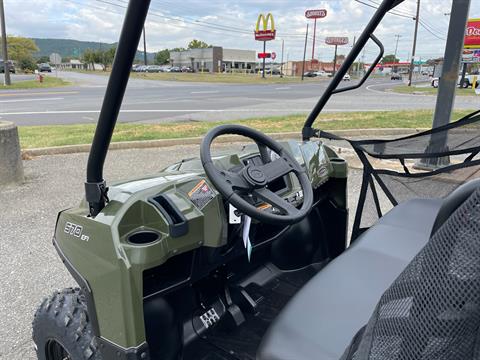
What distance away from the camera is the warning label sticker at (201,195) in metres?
1.54

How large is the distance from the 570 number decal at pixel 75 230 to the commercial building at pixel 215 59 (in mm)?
81040

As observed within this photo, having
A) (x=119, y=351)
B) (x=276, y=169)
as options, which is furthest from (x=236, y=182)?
(x=119, y=351)

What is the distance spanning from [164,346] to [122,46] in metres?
1.20

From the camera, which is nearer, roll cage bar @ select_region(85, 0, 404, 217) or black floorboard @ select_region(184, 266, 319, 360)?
roll cage bar @ select_region(85, 0, 404, 217)

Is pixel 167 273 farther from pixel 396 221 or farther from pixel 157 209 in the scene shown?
pixel 396 221

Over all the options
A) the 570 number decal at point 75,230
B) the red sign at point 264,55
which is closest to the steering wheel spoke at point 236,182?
the 570 number decal at point 75,230

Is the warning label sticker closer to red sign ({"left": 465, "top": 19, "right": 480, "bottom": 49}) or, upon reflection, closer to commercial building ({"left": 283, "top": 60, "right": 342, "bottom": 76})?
red sign ({"left": 465, "top": 19, "right": 480, "bottom": 49})

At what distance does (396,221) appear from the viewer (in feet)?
6.90

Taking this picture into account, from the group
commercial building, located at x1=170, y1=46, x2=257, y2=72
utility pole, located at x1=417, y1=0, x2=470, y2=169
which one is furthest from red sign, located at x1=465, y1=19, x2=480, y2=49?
commercial building, located at x1=170, y1=46, x2=257, y2=72

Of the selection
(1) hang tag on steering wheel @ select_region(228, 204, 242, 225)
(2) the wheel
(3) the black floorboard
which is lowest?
(3) the black floorboard

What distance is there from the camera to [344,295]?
156cm

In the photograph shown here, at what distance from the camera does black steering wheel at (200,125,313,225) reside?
1367mm

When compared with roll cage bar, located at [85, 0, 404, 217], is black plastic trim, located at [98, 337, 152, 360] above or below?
below

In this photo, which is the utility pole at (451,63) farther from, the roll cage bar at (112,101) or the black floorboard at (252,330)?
the roll cage bar at (112,101)
